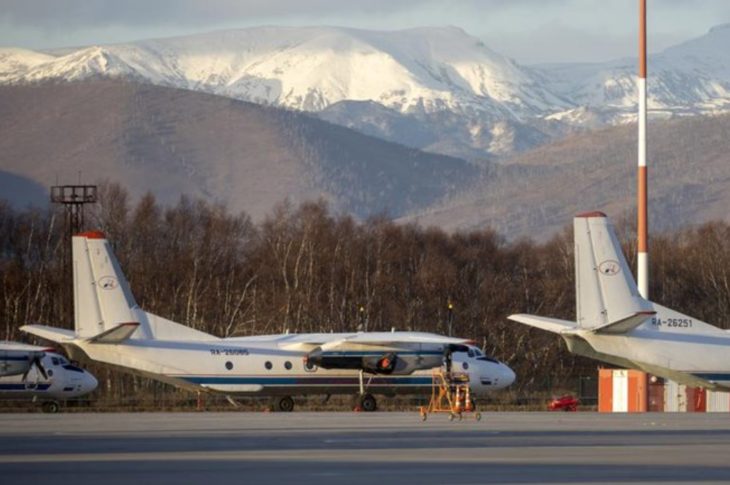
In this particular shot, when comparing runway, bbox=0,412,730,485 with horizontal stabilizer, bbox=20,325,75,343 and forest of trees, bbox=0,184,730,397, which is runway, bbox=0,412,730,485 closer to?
horizontal stabilizer, bbox=20,325,75,343

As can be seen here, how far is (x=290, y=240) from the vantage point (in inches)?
4444

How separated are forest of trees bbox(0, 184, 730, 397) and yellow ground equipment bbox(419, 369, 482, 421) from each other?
943 inches

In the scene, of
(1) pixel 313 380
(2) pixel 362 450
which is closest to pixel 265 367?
(1) pixel 313 380

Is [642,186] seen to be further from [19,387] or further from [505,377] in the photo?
[19,387]

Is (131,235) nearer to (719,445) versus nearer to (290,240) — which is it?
(290,240)

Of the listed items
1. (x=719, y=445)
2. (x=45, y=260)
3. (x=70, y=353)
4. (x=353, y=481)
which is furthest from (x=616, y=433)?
(x=45, y=260)

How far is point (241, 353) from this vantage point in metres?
62.0

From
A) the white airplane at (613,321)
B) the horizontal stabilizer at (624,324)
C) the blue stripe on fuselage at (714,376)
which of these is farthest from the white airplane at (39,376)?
the blue stripe on fuselage at (714,376)

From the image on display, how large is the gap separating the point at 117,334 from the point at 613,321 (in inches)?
681

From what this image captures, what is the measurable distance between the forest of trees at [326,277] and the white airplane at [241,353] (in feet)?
77.2

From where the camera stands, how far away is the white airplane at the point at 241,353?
196ft

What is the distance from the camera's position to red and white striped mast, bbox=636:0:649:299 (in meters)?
62.6

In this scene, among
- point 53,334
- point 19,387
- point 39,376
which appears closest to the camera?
point 53,334

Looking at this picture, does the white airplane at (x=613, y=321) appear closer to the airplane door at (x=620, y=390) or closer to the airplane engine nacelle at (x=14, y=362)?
the airplane door at (x=620, y=390)
